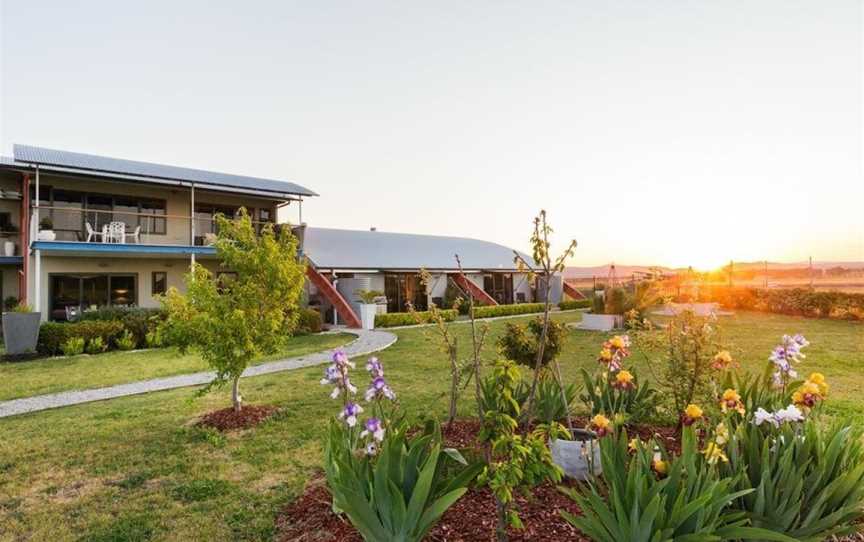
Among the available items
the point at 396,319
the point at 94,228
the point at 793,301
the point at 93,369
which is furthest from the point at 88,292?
the point at 793,301

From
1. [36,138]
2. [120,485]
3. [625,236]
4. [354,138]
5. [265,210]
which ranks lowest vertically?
[120,485]

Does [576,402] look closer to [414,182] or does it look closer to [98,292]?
[414,182]

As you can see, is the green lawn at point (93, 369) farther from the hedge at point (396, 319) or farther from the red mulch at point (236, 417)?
the hedge at point (396, 319)

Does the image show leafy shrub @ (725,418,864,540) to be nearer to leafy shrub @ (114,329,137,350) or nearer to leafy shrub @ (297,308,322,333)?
leafy shrub @ (297,308,322,333)

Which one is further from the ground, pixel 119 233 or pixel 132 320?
pixel 119 233

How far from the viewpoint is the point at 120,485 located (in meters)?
4.94

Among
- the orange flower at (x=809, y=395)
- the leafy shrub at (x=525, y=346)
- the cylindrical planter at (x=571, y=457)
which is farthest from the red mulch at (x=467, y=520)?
the leafy shrub at (x=525, y=346)

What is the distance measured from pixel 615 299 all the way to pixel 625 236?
133 inches

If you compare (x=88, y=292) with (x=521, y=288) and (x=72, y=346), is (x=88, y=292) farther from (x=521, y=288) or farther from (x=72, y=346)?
(x=521, y=288)

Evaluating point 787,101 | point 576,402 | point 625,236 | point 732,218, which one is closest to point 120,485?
point 576,402

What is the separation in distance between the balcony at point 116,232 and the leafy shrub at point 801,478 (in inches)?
619

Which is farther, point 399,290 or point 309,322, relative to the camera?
point 399,290

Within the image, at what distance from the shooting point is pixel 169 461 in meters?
5.62

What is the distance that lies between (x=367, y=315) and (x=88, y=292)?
38.4 feet
